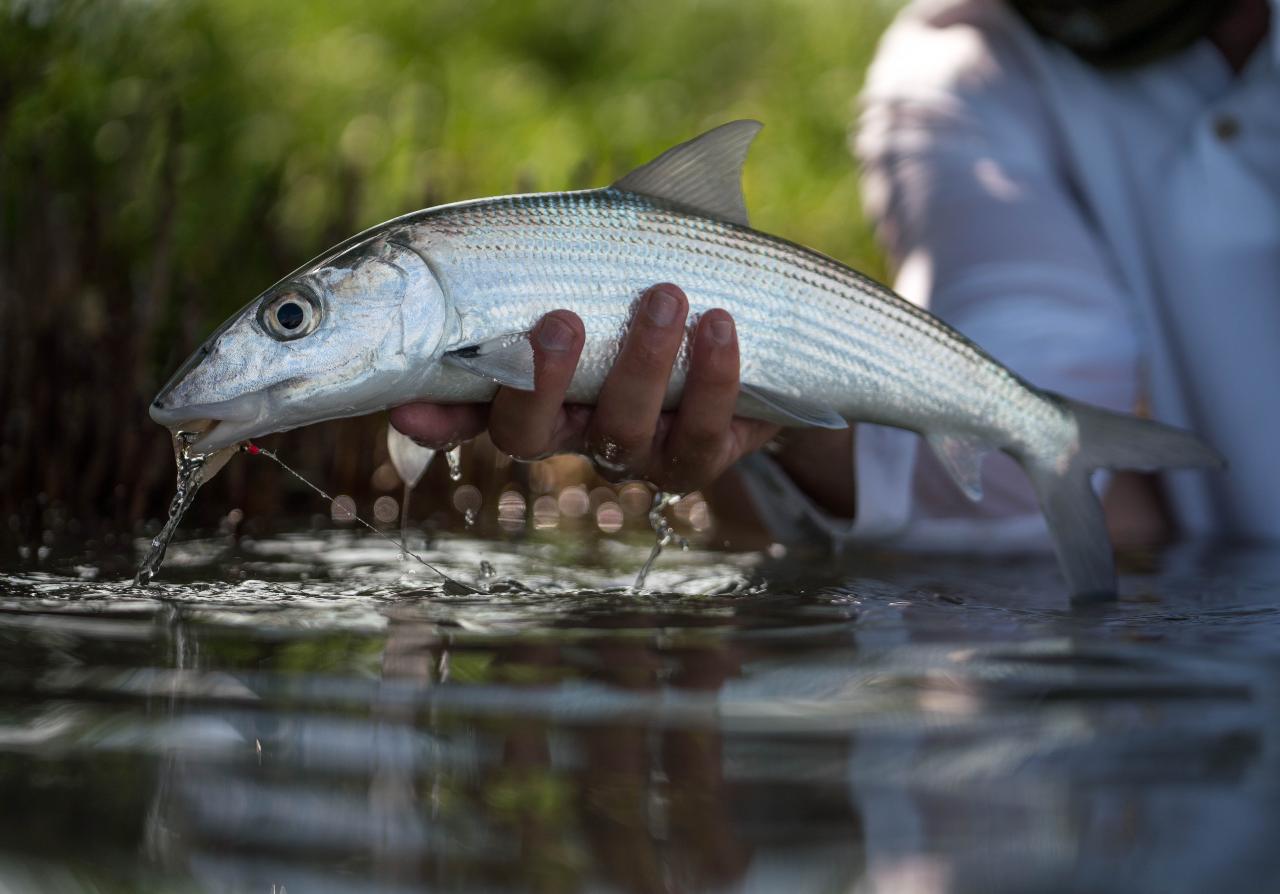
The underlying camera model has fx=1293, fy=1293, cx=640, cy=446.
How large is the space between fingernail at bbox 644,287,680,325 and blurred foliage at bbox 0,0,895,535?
6.00 ft

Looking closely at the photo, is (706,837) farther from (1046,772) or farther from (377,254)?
(377,254)

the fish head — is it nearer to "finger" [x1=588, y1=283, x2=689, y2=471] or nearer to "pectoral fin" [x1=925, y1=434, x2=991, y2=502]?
"finger" [x1=588, y1=283, x2=689, y2=471]

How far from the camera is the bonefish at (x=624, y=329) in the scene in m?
1.96

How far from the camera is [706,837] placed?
3.52ft

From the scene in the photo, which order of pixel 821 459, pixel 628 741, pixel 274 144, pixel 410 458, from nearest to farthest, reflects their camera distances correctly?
1. pixel 628 741
2. pixel 410 458
3. pixel 821 459
4. pixel 274 144

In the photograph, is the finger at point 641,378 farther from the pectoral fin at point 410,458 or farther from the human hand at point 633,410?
the pectoral fin at point 410,458

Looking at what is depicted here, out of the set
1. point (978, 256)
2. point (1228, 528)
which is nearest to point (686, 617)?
point (978, 256)

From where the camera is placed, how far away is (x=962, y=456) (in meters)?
2.39

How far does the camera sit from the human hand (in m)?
2.06

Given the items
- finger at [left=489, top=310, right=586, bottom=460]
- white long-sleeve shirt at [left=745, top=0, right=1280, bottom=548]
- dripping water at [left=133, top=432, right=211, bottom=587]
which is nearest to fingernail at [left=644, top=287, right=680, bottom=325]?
finger at [left=489, top=310, right=586, bottom=460]

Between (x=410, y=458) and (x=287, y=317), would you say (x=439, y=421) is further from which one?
(x=287, y=317)

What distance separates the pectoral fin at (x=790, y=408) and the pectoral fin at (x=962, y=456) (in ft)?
0.85

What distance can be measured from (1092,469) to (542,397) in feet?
3.35

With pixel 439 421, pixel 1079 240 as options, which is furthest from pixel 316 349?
pixel 1079 240
